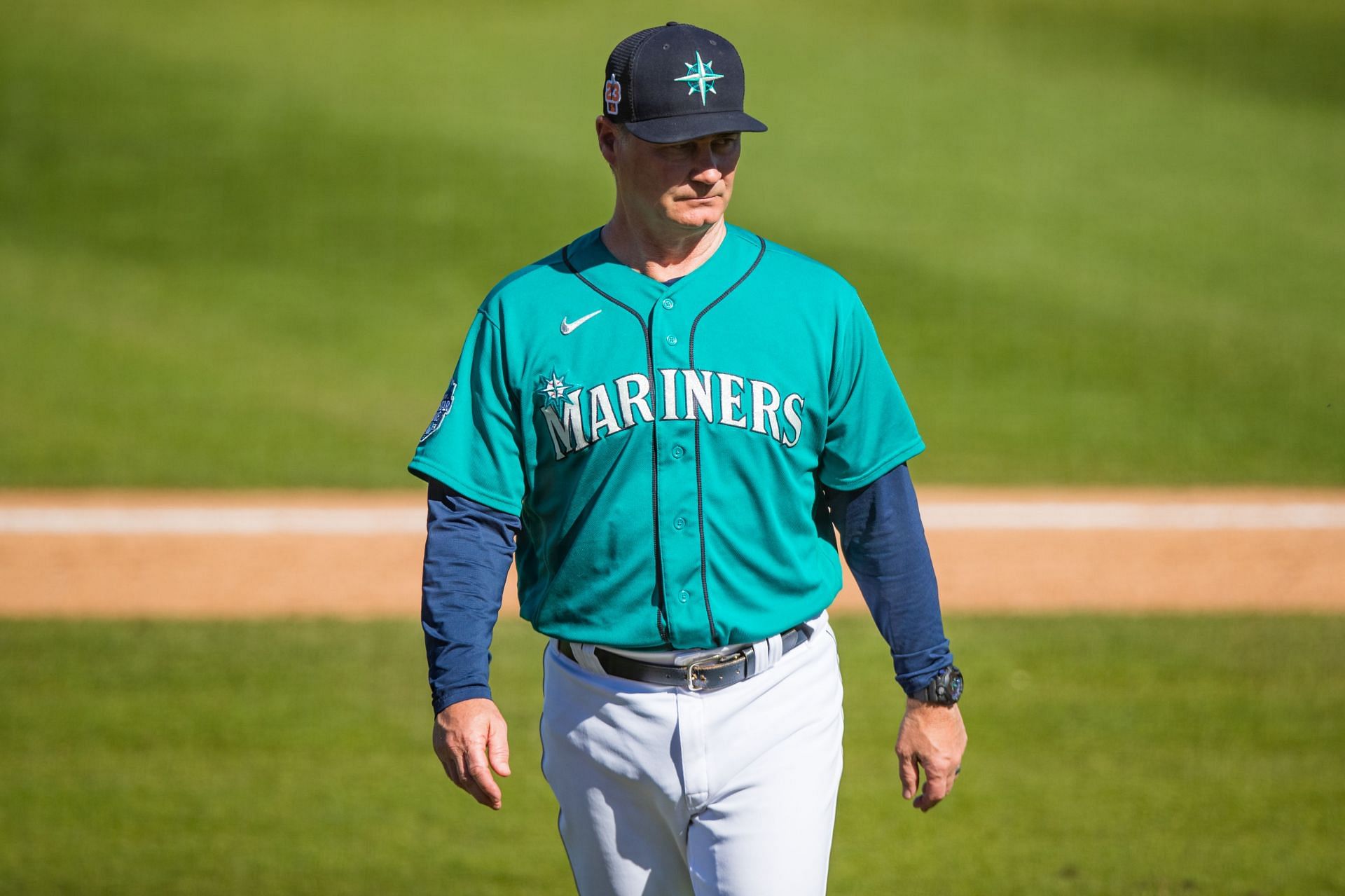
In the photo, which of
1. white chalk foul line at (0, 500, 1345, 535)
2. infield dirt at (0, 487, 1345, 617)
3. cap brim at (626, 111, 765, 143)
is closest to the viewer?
cap brim at (626, 111, 765, 143)

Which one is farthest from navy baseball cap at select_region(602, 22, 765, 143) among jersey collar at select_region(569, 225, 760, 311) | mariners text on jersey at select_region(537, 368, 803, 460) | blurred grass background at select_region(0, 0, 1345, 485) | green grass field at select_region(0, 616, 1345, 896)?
blurred grass background at select_region(0, 0, 1345, 485)

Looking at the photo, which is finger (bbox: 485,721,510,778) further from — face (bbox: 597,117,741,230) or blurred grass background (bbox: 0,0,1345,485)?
blurred grass background (bbox: 0,0,1345,485)

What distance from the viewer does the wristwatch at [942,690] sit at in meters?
2.98

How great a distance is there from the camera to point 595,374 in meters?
2.85

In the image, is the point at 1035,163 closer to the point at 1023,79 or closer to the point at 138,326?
the point at 1023,79

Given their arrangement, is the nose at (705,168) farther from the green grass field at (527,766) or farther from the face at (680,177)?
the green grass field at (527,766)

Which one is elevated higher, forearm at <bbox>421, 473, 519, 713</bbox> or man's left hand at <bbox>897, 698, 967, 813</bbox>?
forearm at <bbox>421, 473, 519, 713</bbox>

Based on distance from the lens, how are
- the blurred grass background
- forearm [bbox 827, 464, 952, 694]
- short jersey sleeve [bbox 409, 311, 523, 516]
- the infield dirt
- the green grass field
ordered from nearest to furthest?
short jersey sleeve [bbox 409, 311, 523, 516], forearm [bbox 827, 464, 952, 694], the green grass field, the infield dirt, the blurred grass background

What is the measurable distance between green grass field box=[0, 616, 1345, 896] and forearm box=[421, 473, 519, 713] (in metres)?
2.33

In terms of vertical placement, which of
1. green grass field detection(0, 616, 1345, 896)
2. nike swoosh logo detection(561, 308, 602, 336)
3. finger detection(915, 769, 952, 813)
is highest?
nike swoosh logo detection(561, 308, 602, 336)

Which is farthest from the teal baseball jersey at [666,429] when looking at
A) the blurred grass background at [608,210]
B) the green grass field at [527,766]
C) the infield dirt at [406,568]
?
the blurred grass background at [608,210]

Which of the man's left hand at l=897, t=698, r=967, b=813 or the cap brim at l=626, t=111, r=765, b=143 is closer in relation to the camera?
the cap brim at l=626, t=111, r=765, b=143

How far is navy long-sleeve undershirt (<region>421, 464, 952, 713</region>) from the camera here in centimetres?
282

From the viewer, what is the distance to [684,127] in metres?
2.75
